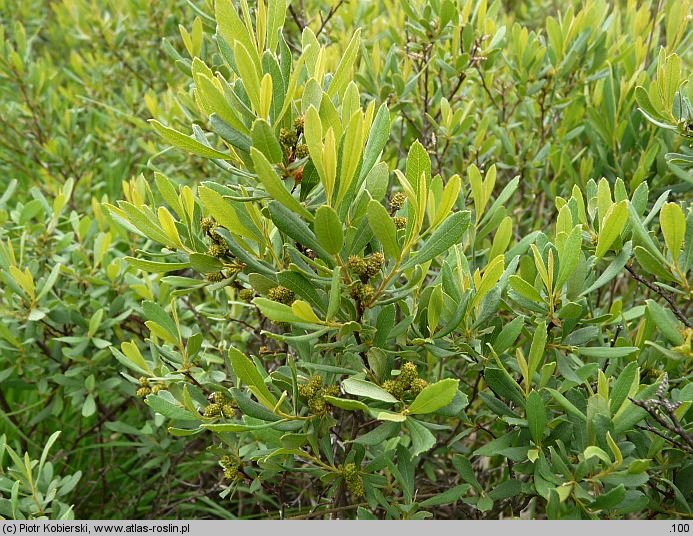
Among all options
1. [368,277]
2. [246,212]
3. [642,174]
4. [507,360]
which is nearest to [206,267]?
[246,212]

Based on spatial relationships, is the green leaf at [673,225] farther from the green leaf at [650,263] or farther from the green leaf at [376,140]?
the green leaf at [376,140]

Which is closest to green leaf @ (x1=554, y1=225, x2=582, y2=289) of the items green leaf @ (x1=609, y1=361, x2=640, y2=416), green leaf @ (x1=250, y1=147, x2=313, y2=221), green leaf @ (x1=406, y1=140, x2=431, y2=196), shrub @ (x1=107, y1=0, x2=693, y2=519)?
shrub @ (x1=107, y1=0, x2=693, y2=519)

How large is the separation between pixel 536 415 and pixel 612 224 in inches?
17.7

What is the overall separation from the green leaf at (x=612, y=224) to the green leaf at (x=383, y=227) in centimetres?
49

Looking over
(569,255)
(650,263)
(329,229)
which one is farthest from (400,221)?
(650,263)

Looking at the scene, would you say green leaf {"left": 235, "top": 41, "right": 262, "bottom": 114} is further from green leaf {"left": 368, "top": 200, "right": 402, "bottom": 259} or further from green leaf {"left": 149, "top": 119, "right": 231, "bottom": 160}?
green leaf {"left": 368, "top": 200, "right": 402, "bottom": 259}

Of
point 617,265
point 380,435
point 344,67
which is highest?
point 344,67

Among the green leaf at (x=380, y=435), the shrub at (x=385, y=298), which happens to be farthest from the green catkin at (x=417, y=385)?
the green leaf at (x=380, y=435)

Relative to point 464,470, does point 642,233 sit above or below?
above

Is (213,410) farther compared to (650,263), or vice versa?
(213,410)

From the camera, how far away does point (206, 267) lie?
61.4 inches

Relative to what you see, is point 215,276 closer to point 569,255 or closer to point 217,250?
point 217,250

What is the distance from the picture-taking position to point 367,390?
1358mm

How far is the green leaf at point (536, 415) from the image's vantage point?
1.47 m
